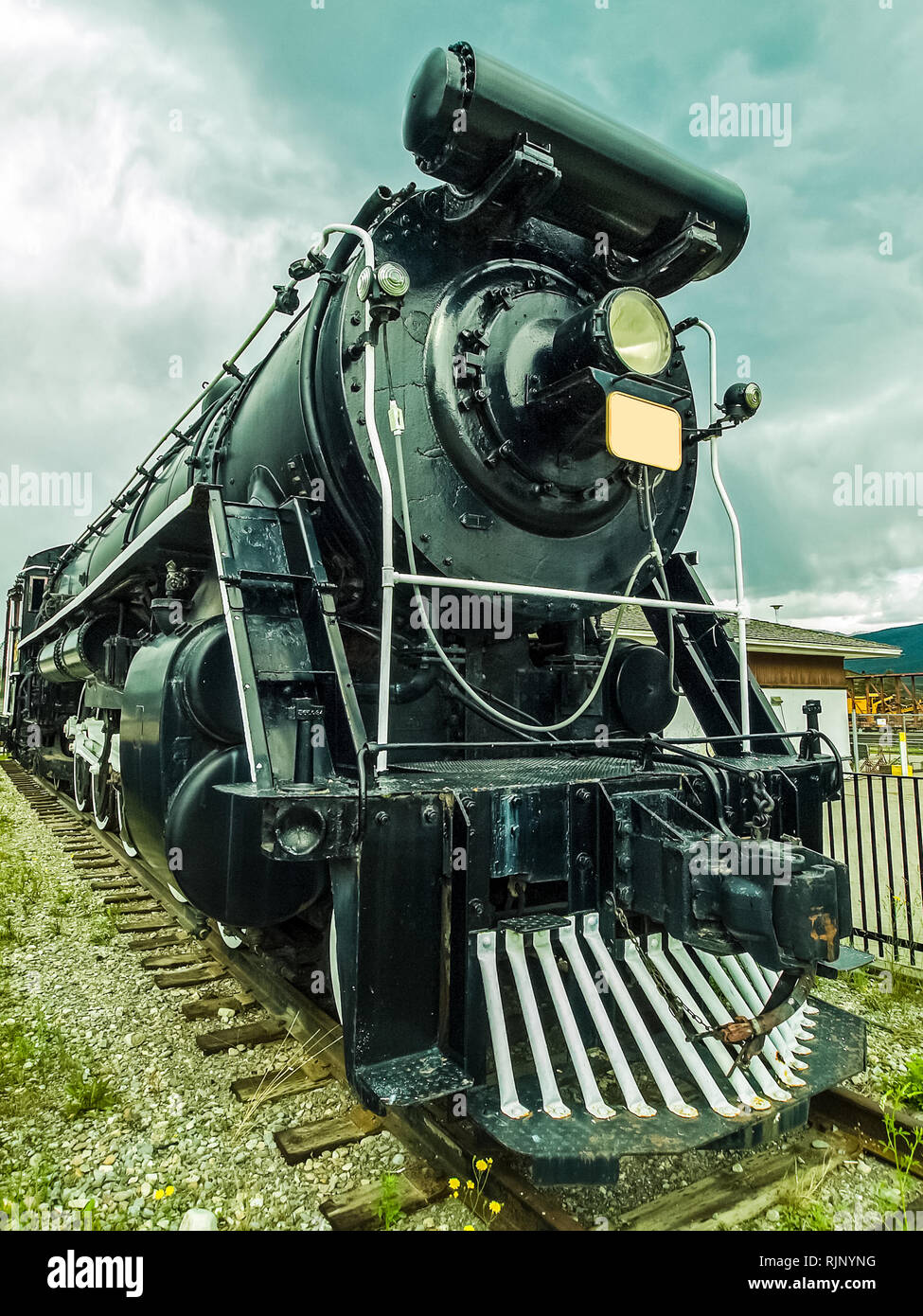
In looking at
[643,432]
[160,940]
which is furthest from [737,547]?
[160,940]

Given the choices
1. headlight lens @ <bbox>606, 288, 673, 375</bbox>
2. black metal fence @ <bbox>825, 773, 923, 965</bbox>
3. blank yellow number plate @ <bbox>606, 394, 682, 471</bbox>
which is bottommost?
black metal fence @ <bbox>825, 773, 923, 965</bbox>

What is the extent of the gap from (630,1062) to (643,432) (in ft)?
7.35

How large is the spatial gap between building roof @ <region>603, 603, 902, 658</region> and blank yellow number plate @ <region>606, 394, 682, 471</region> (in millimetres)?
11281

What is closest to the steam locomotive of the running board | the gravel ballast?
the running board

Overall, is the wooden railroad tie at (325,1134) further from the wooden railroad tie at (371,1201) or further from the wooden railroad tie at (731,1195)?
the wooden railroad tie at (731,1195)

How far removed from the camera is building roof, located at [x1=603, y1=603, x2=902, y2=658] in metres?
15.5

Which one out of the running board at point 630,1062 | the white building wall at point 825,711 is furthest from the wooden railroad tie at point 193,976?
the white building wall at point 825,711

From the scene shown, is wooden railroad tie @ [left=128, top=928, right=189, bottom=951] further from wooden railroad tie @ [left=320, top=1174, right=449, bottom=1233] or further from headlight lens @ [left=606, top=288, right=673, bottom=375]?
headlight lens @ [left=606, top=288, right=673, bottom=375]

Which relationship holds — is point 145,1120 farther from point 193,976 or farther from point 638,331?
point 638,331

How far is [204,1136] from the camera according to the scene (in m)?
2.56

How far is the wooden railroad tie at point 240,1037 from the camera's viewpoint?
320 cm

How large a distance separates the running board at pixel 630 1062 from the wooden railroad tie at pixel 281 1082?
0.73 meters
